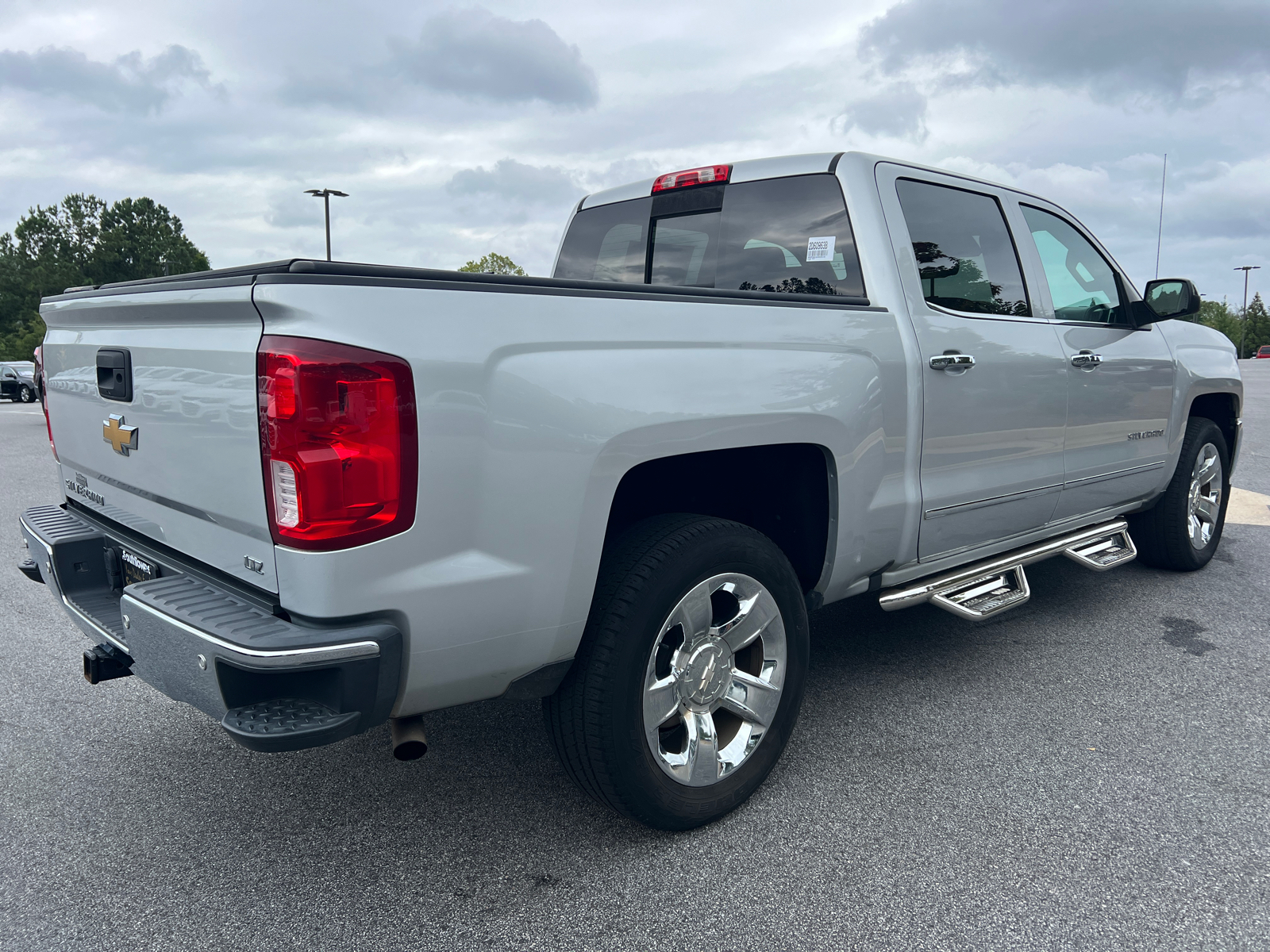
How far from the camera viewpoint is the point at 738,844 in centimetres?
247

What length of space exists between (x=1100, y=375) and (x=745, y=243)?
1.75 meters

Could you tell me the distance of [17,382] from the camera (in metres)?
26.6

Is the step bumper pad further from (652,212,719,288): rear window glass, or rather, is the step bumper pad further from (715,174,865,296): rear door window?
(652,212,719,288): rear window glass

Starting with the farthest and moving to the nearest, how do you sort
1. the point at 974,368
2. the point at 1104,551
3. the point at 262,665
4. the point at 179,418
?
the point at 1104,551
the point at 974,368
the point at 179,418
the point at 262,665

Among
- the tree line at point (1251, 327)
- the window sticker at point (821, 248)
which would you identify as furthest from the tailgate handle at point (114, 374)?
the tree line at point (1251, 327)

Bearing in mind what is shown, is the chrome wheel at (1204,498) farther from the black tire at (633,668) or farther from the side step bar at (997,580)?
the black tire at (633,668)

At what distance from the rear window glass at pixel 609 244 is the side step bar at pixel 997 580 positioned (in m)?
1.74

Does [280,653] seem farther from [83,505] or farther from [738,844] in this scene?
[83,505]

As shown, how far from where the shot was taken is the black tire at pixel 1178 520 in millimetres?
4871

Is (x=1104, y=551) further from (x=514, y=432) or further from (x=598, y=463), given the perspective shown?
(x=514, y=432)

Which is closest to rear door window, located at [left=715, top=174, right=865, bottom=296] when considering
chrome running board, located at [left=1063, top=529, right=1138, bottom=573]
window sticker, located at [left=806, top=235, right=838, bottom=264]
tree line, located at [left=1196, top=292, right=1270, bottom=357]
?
window sticker, located at [left=806, top=235, right=838, bottom=264]

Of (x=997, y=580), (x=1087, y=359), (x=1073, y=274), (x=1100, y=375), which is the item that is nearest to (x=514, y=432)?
(x=997, y=580)

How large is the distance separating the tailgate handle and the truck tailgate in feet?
0.06

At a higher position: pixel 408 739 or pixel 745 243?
pixel 745 243
